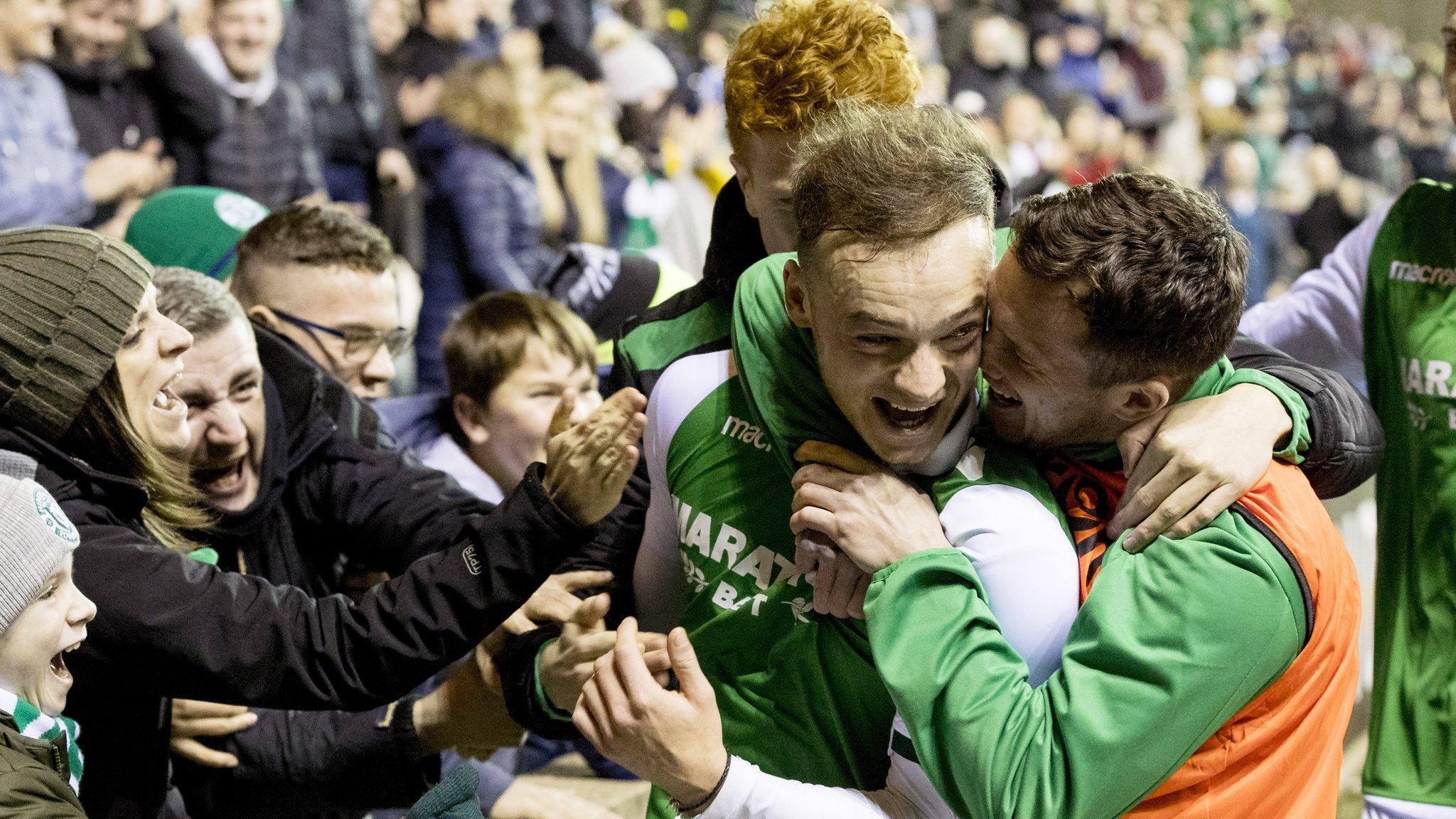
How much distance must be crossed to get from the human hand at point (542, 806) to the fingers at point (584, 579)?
3.31ft

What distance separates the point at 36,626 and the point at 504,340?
194 cm

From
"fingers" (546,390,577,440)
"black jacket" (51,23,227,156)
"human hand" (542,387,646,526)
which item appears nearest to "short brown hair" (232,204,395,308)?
"fingers" (546,390,577,440)

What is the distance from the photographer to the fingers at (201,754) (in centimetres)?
250

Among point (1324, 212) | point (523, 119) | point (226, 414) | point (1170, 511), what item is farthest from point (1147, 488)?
point (1324, 212)

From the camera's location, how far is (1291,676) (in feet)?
5.41

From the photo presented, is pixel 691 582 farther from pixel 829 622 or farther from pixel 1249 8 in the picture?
pixel 1249 8

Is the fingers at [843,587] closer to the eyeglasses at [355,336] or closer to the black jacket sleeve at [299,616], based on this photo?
the black jacket sleeve at [299,616]

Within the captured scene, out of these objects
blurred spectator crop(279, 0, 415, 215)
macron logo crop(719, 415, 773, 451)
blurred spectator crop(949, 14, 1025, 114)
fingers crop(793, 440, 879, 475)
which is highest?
fingers crop(793, 440, 879, 475)

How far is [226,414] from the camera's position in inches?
97.2

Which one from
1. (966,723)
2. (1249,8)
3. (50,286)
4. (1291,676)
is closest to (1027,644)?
(966,723)

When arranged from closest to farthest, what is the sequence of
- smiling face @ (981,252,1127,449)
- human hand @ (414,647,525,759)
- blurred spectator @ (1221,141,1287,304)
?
1. smiling face @ (981,252,1127,449)
2. human hand @ (414,647,525,759)
3. blurred spectator @ (1221,141,1287,304)

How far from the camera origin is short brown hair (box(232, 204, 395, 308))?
3143 millimetres

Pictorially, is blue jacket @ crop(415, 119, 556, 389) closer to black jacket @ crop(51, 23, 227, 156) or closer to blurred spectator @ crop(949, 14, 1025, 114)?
black jacket @ crop(51, 23, 227, 156)

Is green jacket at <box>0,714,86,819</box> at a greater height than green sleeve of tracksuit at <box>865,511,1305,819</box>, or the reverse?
green sleeve of tracksuit at <box>865,511,1305,819</box>
